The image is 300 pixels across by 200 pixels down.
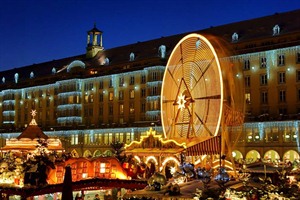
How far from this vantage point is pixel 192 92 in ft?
117

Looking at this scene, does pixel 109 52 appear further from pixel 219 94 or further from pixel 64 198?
pixel 64 198

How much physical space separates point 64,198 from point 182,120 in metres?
16.8

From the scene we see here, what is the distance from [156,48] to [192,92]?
53921mm

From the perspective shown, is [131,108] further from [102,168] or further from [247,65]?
[102,168]

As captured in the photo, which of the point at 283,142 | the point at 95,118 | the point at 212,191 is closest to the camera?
the point at 212,191

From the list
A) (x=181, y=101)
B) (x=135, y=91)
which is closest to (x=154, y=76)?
(x=135, y=91)

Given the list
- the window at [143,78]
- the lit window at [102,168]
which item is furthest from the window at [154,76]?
the lit window at [102,168]

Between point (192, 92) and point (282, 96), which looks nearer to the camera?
point (192, 92)

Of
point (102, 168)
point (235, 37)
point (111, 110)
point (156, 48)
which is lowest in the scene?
point (102, 168)

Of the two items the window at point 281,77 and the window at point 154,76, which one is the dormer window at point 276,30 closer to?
the window at point 281,77

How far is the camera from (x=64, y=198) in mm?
21203

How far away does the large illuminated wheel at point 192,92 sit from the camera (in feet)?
109

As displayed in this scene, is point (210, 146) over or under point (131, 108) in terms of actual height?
under

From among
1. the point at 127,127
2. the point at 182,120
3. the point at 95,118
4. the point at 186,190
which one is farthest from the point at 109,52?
the point at 186,190
